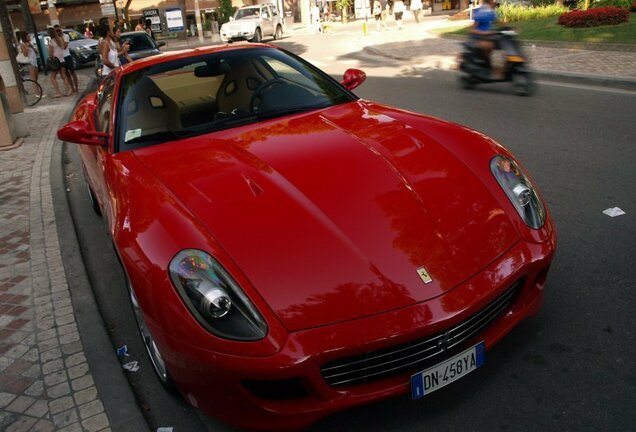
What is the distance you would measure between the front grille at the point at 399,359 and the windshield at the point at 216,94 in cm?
193

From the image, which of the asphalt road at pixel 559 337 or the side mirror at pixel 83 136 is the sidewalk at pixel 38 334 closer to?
the asphalt road at pixel 559 337

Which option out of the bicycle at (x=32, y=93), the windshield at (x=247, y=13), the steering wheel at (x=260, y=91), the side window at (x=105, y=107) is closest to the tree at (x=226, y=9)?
the windshield at (x=247, y=13)

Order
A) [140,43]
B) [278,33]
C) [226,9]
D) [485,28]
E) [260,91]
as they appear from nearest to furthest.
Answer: [260,91] < [485,28] < [140,43] < [278,33] < [226,9]

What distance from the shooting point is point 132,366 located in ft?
10.2

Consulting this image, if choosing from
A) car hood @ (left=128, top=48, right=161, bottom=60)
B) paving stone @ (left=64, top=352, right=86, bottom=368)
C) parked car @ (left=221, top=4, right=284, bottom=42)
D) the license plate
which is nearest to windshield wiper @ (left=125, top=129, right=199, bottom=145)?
paving stone @ (left=64, top=352, right=86, bottom=368)

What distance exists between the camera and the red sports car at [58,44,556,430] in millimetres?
2107

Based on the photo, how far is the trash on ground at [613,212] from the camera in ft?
14.2

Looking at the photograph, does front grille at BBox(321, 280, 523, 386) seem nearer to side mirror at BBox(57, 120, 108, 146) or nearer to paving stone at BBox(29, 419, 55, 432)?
paving stone at BBox(29, 419, 55, 432)

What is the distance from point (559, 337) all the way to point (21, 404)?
273 cm

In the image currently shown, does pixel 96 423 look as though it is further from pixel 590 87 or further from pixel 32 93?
pixel 32 93

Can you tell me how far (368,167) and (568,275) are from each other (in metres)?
1.56

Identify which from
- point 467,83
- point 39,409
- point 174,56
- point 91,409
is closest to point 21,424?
point 39,409

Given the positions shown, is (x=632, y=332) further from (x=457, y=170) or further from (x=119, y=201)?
(x=119, y=201)

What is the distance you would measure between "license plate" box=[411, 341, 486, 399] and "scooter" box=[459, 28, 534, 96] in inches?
311
